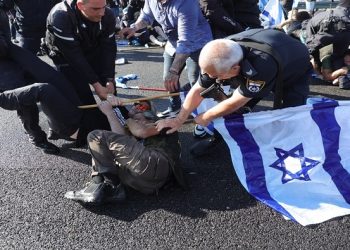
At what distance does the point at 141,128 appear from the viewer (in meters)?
2.73

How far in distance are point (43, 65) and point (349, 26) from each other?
3685mm

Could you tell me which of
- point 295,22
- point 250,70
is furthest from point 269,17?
point 250,70

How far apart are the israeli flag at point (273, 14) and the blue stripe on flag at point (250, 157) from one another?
13.1 feet

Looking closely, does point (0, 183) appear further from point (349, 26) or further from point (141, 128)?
point (349, 26)

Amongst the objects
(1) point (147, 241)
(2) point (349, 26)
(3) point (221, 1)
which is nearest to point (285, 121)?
(1) point (147, 241)

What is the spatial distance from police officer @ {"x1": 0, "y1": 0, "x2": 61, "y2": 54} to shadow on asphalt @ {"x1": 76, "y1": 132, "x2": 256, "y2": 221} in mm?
2684

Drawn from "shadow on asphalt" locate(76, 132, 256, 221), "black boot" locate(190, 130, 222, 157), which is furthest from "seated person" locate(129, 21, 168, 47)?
"shadow on asphalt" locate(76, 132, 256, 221)

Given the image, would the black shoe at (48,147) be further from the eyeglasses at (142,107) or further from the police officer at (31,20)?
the police officer at (31,20)

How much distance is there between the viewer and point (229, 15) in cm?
368

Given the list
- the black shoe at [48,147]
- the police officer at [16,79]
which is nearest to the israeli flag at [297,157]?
the black shoe at [48,147]

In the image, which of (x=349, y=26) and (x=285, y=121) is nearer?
(x=285, y=121)

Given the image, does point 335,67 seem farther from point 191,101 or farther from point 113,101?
point 113,101

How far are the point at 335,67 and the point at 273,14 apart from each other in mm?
1873

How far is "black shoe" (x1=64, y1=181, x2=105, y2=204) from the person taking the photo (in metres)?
2.43
